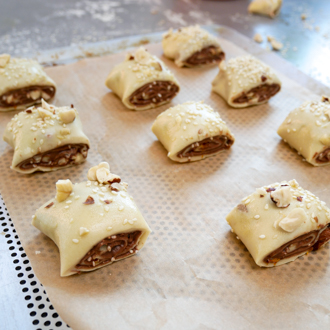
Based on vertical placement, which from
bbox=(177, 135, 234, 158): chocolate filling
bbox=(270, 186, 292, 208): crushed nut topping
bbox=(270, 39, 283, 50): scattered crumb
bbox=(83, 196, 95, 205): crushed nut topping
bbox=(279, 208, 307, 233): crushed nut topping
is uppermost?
bbox=(270, 39, 283, 50): scattered crumb

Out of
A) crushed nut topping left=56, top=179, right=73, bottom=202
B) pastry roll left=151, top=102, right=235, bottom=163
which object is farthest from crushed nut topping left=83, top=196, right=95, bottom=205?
pastry roll left=151, top=102, right=235, bottom=163

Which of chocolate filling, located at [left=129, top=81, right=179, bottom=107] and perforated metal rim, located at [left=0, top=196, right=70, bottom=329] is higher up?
chocolate filling, located at [left=129, top=81, right=179, bottom=107]

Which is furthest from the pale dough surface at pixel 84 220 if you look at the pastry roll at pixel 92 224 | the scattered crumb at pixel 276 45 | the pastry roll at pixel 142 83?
the scattered crumb at pixel 276 45

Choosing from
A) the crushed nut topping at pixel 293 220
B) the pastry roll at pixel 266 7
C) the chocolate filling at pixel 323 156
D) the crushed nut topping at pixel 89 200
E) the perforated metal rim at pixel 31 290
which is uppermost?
the pastry roll at pixel 266 7

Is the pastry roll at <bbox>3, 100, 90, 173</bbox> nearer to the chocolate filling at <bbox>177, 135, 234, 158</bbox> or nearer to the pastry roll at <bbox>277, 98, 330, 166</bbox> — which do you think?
the chocolate filling at <bbox>177, 135, 234, 158</bbox>

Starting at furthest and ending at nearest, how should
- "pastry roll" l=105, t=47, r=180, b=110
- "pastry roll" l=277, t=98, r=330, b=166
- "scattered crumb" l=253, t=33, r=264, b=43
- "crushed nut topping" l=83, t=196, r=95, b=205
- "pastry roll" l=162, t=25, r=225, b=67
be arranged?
1. "scattered crumb" l=253, t=33, r=264, b=43
2. "pastry roll" l=162, t=25, r=225, b=67
3. "pastry roll" l=105, t=47, r=180, b=110
4. "pastry roll" l=277, t=98, r=330, b=166
5. "crushed nut topping" l=83, t=196, r=95, b=205

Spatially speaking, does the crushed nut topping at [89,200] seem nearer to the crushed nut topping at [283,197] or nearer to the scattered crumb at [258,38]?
the crushed nut topping at [283,197]
